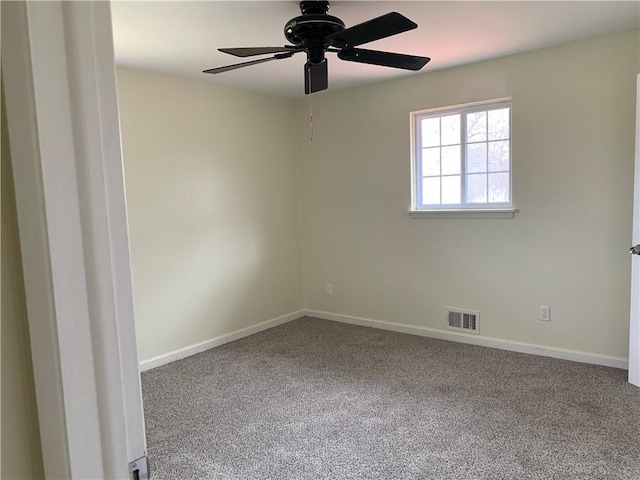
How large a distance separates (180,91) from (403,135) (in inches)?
78.4

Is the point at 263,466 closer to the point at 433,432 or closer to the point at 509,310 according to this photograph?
the point at 433,432

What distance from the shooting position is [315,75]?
2.53 m

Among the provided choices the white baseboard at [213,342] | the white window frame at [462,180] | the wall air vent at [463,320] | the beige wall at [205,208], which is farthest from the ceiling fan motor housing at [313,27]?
the white baseboard at [213,342]

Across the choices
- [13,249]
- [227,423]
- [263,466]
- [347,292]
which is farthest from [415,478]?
[347,292]

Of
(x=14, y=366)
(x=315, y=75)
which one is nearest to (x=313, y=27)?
(x=315, y=75)

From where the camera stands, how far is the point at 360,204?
4453mm

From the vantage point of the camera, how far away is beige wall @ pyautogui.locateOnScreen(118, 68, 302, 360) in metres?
3.55

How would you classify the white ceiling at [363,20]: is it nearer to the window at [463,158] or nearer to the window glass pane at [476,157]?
the window at [463,158]

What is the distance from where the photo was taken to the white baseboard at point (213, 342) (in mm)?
3661

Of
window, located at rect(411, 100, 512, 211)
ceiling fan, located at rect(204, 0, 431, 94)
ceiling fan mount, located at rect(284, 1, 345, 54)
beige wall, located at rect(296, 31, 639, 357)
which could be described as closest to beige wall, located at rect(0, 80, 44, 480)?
ceiling fan, located at rect(204, 0, 431, 94)

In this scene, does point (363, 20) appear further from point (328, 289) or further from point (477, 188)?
point (328, 289)

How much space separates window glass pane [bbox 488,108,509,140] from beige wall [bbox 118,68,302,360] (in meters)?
2.09

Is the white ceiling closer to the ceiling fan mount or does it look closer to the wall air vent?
the ceiling fan mount

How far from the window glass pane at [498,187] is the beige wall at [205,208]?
6.83 ft
